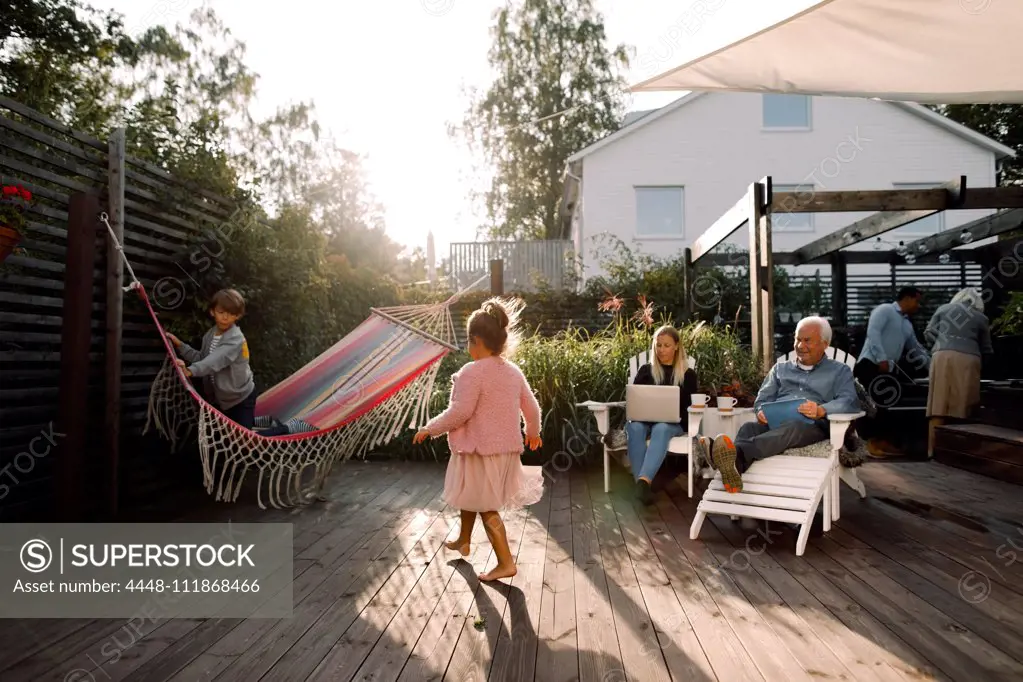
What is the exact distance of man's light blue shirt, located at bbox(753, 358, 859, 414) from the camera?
3844 millimetres

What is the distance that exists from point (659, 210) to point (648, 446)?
10.7m

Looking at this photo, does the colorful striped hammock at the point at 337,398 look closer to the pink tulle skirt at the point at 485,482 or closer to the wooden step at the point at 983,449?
the pink tulle skirt at the point at 485,482

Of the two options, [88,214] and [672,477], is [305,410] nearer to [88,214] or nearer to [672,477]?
[88,214]

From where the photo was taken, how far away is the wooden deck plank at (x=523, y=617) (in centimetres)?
209

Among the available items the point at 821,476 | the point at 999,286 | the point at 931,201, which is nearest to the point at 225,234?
the point at 821,476

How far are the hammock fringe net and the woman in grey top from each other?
4087 millimetres

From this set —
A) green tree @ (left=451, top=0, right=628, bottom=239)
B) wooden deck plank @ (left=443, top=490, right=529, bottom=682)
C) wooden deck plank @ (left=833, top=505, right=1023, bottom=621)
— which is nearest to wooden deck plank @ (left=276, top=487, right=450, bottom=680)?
wooden deck plank @ (left=443, top=490, right=529, bottom=682)

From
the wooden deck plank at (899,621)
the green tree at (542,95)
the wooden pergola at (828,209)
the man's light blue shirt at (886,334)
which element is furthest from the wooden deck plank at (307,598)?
the green tree at (542,95)

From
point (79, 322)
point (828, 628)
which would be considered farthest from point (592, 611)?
point (79, 322)

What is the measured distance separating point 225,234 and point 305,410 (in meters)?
1.34

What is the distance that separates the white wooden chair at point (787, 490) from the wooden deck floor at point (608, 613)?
14 cm

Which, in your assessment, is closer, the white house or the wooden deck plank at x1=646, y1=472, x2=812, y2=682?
the wooden deck plank at x1=646, y1=472, x2=812, y2=682

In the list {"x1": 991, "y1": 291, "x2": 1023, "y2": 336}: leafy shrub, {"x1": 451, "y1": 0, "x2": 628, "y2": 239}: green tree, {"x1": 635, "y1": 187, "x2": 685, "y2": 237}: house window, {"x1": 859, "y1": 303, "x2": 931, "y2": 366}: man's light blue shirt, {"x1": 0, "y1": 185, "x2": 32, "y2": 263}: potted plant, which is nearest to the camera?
{"x1": 0, "y1": 185, "x2": 32, "y2": 263}: potted plant

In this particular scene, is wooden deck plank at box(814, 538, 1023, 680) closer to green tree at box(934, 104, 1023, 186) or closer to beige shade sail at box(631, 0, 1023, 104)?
beige shade sail at box(631, 0, 1023, 104)
